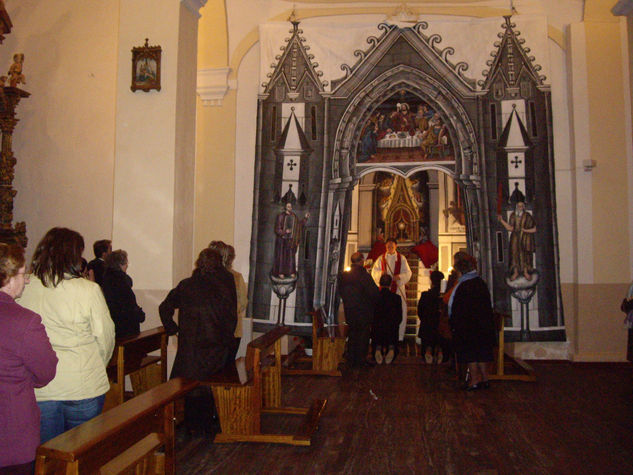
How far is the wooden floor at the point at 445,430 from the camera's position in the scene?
4.16 metres

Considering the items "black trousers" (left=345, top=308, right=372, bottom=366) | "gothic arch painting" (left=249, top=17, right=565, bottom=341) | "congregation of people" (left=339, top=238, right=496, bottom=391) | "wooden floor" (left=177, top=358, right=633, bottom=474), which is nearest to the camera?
"wooden floor" (left=177, top=358, right=633, bottom=474)

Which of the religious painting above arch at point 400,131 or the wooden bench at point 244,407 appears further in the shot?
the religious painting above arch at point 400,131

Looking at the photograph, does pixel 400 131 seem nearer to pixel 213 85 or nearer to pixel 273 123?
pixel 273 123

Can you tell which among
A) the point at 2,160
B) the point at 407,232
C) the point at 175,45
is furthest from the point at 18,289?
the point at 407,232

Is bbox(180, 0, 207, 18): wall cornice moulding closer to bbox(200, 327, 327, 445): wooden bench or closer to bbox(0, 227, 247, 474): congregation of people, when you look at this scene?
bbox(200, 327, 327, 445): wooden bench

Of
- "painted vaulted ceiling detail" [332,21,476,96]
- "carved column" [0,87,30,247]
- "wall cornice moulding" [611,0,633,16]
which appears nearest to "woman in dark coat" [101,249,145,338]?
"carved column" [0,87,30,247]

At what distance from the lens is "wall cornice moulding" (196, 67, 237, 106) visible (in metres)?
9.47

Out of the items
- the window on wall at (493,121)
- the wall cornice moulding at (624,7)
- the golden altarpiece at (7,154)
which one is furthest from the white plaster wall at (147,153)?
the window on wall at (493,121)

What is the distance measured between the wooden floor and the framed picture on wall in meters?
3.68

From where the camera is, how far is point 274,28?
9.30 m

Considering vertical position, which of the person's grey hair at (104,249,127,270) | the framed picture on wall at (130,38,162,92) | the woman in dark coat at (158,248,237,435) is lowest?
the woman in dark coat at (158,248,237,435)

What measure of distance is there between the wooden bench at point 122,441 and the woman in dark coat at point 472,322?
3962mm

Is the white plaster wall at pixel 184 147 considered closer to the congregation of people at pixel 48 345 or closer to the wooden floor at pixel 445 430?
the wooden floor at pixel 445 430

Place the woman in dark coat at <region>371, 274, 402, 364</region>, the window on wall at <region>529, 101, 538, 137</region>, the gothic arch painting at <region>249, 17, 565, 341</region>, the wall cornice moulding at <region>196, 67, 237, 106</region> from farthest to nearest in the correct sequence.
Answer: the wall cornice moulding at <region>196, 67, 237, 106</region>, the window on wall at <region>529, 101, 538, 137</region>, the gothic arch painting at <region>249, 17, 565, 341</region>, the woman in dark coat at <region>371, 274, 402, 364</region>
